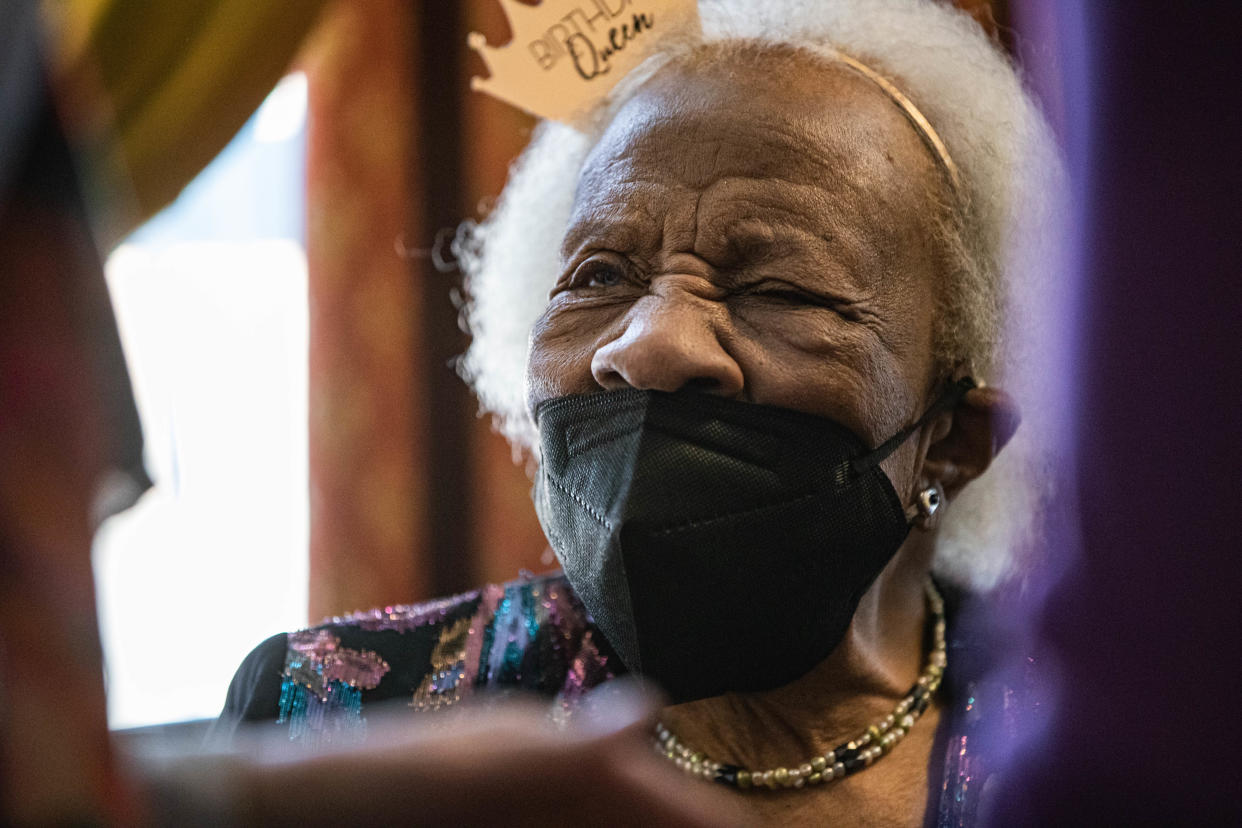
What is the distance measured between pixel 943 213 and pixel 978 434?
0.32m

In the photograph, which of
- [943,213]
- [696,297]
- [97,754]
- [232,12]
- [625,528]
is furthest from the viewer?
[232,12]

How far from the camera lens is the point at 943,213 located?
139 centimetres

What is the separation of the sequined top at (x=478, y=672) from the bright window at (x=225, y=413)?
141cm

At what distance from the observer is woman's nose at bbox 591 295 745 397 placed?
3.73 ft

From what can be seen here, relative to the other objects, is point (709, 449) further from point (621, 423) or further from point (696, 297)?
point (696, 297)

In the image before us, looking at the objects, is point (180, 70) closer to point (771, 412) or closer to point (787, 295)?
point (787, 295)

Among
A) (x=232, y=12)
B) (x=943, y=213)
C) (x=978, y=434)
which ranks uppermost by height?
(x=232, y=12)

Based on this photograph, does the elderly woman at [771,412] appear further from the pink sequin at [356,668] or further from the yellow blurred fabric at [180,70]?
the yellow blurred fabric at [180,70]

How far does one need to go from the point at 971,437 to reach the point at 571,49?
0.92m

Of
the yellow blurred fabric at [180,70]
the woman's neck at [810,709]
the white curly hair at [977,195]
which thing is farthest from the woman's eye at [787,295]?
the yellow blurred fabric at [180,70]

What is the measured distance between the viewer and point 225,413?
286 centimetres

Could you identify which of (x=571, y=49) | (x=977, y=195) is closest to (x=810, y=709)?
(x=977, y=195)

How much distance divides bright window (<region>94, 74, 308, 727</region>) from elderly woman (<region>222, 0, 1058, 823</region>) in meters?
1.45

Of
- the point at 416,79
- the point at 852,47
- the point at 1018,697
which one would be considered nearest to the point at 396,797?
the point at 1018,697
